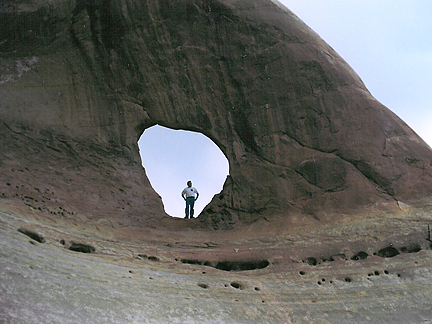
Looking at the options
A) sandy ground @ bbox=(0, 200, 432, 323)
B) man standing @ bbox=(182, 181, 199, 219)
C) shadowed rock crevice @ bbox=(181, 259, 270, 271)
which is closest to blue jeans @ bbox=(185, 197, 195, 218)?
man standing @ bbox=(182, 181, 199, 219)

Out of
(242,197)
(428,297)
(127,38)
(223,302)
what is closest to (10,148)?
(127,38)

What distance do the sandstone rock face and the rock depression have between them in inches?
1.1

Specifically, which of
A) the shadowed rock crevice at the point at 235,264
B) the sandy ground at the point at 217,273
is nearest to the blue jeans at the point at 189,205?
the sandy ground at the point at 217,273

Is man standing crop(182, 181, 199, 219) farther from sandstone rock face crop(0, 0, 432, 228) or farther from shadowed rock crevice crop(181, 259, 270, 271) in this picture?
shadowed rock crevice crop(181, 259, 270, 271)

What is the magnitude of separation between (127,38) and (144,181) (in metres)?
2.87

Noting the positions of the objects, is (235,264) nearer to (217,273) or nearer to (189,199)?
(217,273)

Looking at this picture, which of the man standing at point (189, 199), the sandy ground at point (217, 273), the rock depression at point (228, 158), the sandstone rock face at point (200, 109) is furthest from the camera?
the man standing at point (189, 199)

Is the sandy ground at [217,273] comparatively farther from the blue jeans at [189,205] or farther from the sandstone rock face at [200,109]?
the blue jeans at [189,205]

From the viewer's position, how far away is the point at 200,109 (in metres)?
10.9

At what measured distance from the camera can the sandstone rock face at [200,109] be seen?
990 centimetres

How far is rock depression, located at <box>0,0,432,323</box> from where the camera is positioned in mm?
7781

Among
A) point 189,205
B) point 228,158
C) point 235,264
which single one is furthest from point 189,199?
point 235,264

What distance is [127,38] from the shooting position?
36.2ft

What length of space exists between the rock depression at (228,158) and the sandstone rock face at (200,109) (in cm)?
3
